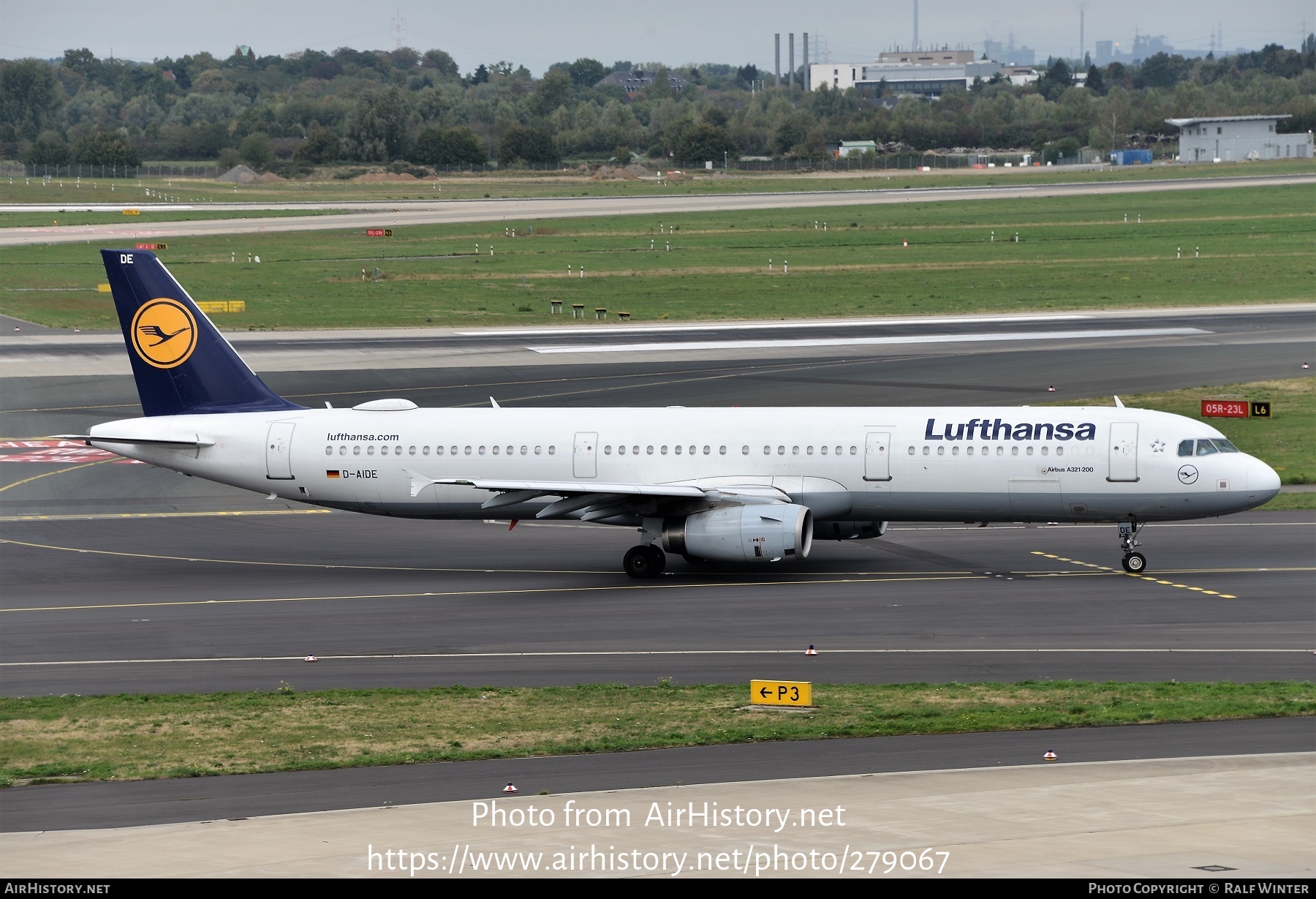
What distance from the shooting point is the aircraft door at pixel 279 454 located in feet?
143

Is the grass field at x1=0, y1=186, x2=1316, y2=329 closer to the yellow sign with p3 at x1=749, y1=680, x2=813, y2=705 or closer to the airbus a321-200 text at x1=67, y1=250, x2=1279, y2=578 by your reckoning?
the airbus a321-200 text at x1=67, y1=250, x2=1279, y2=578

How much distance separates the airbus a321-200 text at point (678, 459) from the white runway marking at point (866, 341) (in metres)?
37.2

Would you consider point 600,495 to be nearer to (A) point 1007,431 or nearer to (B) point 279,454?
(B) point 279,454

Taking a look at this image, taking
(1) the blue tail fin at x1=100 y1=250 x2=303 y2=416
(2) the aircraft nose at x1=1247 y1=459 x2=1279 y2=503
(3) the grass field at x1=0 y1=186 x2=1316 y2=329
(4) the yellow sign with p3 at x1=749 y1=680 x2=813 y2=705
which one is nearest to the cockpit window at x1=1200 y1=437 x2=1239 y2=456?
(2) the aircraft nose at x1=1247 y1=459 x2=1279 y2=503

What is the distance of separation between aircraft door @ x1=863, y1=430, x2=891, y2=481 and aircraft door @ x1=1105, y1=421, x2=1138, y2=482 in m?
5.71

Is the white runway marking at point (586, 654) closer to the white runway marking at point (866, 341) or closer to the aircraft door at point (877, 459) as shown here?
the aircraft door at point (877, 459)

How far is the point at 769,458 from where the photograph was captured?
41.6 m

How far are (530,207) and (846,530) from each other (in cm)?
14068

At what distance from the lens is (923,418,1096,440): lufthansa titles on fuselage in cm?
4012

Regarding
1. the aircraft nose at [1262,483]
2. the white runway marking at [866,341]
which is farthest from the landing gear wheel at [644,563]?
the white runway marking at [866,341]

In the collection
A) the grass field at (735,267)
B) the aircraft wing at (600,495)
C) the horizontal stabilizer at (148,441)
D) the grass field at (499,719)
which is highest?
the grass field at (735,267)

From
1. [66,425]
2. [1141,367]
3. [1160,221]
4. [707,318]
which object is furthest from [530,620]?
[1160,221]

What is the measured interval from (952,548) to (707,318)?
172ft

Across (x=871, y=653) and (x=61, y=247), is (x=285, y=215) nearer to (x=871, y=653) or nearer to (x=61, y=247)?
(x=61, y=247)
